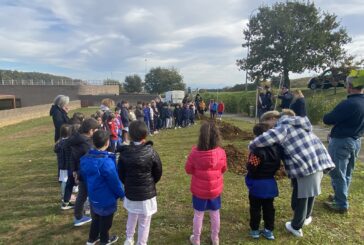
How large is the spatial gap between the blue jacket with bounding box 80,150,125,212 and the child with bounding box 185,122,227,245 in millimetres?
921

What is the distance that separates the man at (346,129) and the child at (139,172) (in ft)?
9.04

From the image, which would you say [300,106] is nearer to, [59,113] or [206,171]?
[206,171]

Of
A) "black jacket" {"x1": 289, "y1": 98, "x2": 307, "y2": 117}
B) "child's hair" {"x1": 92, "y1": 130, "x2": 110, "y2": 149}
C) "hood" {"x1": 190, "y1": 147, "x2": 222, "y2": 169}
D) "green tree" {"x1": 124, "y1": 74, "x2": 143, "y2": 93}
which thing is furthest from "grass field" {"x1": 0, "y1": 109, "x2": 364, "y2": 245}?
"green tree" {"x1": 124, "y1": 74, "x2": 143, "y2": 93}

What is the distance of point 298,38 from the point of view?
1563 inches

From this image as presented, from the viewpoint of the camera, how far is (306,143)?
394cm

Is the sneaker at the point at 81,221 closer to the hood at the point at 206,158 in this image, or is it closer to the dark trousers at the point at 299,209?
the hood at the point at 206,158

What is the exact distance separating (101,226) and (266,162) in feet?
7.32

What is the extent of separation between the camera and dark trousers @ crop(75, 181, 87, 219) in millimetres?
4625

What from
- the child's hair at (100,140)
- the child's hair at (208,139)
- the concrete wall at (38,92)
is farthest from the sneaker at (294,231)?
the concrete wall at (38,92)

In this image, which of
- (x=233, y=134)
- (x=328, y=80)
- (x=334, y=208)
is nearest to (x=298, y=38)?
(x=328, y=80)

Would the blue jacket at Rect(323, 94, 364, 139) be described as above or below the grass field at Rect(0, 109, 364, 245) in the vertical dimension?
above

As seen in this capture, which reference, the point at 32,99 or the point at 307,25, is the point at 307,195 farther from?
the point at 32,99

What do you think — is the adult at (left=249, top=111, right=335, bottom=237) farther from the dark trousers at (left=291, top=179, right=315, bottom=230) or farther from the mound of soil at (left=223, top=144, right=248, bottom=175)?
the mound of soil at (left=223, top=144, right=248, bottom=175)

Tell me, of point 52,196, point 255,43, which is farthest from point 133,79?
point 52,196
